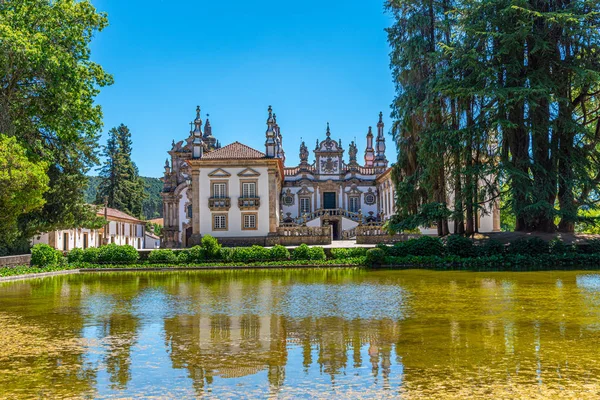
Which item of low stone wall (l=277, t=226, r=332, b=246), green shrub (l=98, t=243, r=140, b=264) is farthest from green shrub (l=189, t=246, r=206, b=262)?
low stone wall (l=277, t=226, r=332, b=246)

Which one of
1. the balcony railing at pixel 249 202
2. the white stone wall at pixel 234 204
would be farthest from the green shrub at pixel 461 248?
the balcony railing at pixel 249 202

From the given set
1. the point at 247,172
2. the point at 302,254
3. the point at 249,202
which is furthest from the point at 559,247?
the point at 247,172

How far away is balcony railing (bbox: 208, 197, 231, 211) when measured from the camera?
3319cm

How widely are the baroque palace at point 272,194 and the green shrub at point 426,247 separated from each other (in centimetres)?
843

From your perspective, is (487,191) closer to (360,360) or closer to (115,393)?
(360,360)

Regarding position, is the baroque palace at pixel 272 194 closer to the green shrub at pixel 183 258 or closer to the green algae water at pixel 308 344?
the green shrub at pixel 183 258

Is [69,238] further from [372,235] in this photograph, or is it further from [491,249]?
[491,249]

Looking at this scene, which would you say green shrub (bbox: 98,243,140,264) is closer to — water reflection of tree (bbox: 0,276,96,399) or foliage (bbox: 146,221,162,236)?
water reflection of tree (bbox: 0,276,96,399)

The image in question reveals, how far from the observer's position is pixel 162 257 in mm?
23422

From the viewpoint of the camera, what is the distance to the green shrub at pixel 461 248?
21891 mm

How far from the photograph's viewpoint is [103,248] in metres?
23.7

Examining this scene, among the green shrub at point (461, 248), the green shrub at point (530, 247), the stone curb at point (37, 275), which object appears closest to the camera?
the stone curb at point (37, 275)

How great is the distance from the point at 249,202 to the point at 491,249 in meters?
15.8

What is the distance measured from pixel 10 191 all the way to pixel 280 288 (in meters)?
10.2
